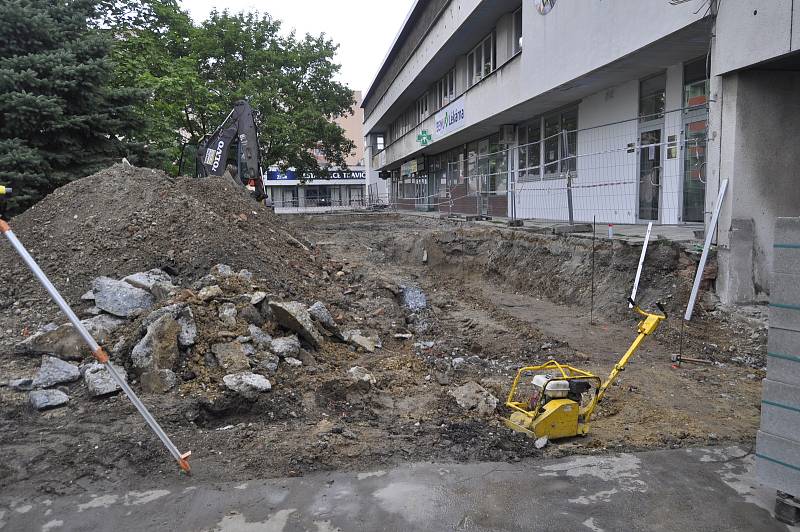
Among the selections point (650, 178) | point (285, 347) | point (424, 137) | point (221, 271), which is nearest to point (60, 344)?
point (221, 271)

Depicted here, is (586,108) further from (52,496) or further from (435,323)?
(52,496)

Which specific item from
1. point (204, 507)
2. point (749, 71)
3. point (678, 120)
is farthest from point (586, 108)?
point (204, 507)

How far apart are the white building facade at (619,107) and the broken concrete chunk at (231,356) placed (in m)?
6.35

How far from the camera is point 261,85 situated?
106ft

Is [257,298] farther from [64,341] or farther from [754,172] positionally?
[754,172]

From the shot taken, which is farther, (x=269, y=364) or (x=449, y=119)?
(x=449, y=119)

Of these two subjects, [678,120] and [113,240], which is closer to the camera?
[113,240]

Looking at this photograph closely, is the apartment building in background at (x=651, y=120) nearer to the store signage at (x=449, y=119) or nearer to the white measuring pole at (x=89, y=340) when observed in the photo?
the store signage at (x=449, y=119)

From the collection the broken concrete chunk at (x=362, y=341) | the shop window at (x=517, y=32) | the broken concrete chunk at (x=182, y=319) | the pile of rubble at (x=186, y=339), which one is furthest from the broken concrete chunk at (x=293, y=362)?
the shop window at (x=517, y=32)

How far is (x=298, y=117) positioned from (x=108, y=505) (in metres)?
31.0

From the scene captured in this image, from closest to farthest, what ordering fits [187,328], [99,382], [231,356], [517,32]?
[99,382], [231,356], [187,328], [517,32]

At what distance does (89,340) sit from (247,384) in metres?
1.78

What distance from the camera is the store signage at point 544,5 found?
1415cm

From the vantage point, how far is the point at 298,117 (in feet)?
108
